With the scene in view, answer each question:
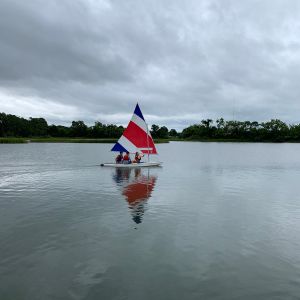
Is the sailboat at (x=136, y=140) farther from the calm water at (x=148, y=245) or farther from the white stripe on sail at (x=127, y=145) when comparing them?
the calm water at (x=148, y=245)

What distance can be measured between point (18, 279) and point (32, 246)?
2900mm

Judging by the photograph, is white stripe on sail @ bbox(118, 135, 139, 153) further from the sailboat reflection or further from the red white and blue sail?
the sailboat reflection

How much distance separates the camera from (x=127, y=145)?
4456cm

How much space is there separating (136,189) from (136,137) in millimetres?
16746

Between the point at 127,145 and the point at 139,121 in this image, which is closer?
the point at 139,121

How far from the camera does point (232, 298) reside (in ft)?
30.6

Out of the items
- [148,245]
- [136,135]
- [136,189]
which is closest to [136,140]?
[136,135]

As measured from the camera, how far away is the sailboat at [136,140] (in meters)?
43.3

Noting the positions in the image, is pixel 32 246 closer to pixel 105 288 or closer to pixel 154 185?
pixel 105 288

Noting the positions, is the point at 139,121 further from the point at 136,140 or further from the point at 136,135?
the point at 136,140

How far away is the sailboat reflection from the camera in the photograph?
19812mm

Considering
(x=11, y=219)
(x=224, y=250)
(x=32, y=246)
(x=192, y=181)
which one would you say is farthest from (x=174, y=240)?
(x=192, y=181)

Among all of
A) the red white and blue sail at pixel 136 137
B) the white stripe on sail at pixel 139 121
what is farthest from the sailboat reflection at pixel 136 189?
the white stripe on sail at pixel 139 121

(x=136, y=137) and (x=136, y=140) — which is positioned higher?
(x=136, y=137)
